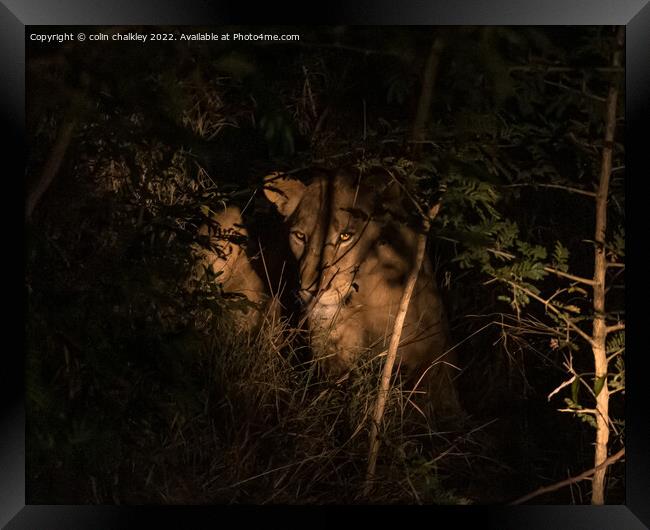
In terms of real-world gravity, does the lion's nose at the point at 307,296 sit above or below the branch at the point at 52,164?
below

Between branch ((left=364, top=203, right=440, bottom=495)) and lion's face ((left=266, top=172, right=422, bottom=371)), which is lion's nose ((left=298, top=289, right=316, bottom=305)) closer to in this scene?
lion's face ((left=266, top=172, right=422, bottom=371))

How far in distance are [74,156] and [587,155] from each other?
1.40 m

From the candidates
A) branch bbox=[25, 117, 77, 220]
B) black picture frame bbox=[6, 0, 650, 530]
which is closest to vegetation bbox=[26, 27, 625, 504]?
branch bbox=[25, 117, 77, 220]

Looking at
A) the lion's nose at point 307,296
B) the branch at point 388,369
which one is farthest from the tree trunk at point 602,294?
the lion's nose at point 307,296

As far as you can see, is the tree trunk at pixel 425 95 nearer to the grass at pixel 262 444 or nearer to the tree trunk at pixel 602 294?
the tree trunk at pixel 602 294

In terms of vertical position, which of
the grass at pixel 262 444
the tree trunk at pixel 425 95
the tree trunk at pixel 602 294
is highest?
the tree trunk at pixel 425 95

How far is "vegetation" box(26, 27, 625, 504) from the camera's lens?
1.59 m

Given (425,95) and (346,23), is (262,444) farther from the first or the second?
(346,23)

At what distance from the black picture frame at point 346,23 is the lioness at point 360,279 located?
140cm

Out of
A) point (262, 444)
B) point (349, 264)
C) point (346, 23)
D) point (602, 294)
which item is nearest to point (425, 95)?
point (602, 294)

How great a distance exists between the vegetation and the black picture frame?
0.12 meters

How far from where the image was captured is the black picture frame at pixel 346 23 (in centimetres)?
129

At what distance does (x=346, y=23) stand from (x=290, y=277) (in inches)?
69.4

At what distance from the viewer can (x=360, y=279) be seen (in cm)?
288
